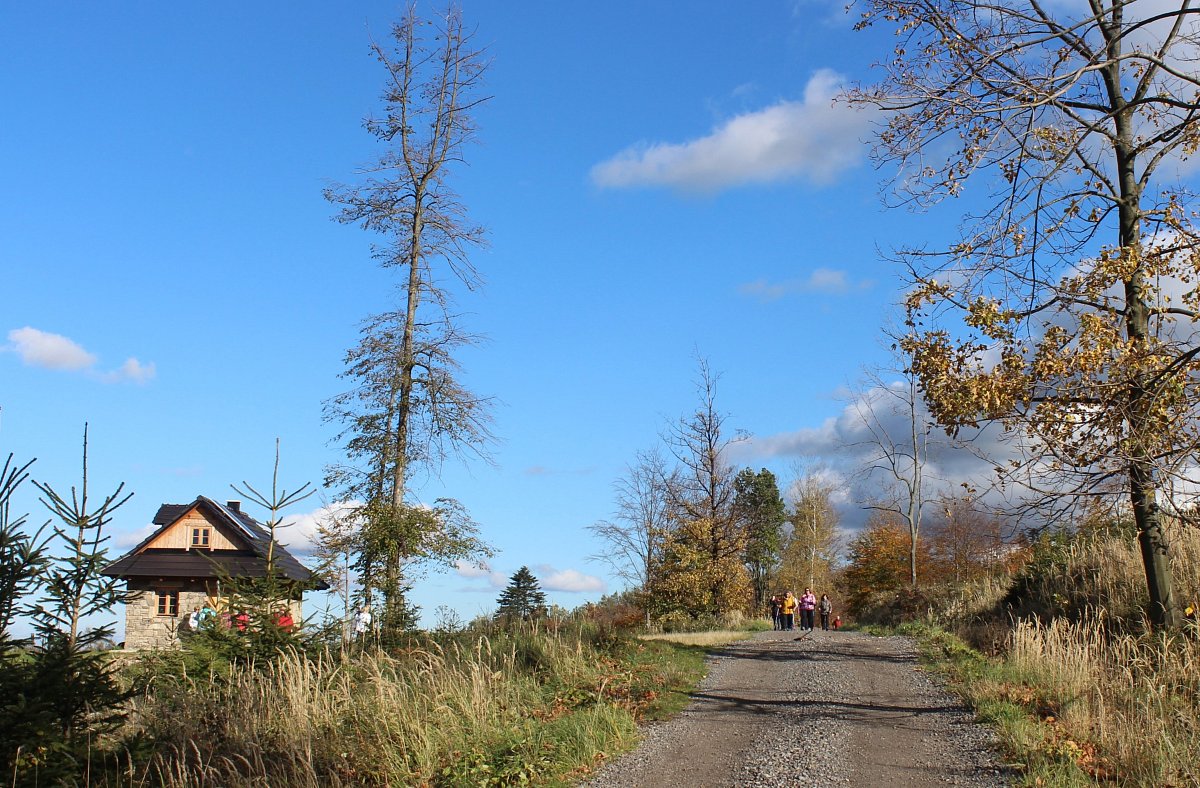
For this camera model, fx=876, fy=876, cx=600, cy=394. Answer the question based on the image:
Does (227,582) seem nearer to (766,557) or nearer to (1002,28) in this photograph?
(1002,28)

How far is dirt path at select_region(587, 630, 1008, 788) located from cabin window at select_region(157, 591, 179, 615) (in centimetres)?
3228

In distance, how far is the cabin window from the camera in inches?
1533

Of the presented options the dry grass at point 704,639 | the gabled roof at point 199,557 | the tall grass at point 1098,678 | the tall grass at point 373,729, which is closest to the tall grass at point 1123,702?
the tall grass at point 1098,678

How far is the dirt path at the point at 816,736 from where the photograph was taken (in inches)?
324

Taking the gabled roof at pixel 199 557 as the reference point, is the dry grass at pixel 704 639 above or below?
below

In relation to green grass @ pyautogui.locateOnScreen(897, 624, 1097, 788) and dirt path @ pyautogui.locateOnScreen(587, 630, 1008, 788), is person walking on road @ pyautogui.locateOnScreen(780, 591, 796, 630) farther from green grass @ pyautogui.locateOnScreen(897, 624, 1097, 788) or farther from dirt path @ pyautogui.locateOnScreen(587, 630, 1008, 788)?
dirt path @ pyautogui.locateOnScreen(587, 630, 1008, 788)

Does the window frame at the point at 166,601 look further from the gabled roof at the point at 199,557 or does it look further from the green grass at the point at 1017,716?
the green grass at the point at 1017,716

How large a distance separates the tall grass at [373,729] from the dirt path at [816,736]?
0.71 meters

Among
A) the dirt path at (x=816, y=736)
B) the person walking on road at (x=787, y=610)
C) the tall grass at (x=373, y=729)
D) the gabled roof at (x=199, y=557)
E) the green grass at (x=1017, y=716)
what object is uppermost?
the gabled roof at (x=199, y=557)

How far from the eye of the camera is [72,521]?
9.09m

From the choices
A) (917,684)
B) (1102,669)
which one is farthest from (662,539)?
(1102,669)

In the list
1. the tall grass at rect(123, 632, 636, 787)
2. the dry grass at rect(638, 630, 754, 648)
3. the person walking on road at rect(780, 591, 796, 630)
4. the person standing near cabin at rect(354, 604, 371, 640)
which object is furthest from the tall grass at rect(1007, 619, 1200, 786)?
the person walking on road at rect(780, 591, 796, 630)

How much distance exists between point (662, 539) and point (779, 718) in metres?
23.4

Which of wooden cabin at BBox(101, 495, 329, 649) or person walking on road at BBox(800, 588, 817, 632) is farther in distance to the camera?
wooden cabin at BBox(101, 495, 329, 649)
